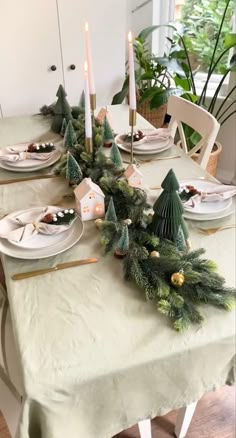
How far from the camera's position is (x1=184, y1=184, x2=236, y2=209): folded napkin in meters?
1.14

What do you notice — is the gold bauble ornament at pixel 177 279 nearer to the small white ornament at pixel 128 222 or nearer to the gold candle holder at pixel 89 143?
the small white ornament at pixel 128 222

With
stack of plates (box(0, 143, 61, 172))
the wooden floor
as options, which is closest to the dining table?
stack of plates (box(0, 143, 61, 172))

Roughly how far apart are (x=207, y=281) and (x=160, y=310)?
13 cm

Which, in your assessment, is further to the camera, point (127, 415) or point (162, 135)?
point (162, 135)

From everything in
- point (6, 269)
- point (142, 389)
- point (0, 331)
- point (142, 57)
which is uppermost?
point (142, 57)

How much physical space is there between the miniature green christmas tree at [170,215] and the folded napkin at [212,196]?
0.17m

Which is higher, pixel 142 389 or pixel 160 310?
pixel 160 310

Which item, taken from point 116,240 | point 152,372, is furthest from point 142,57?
point 152,372

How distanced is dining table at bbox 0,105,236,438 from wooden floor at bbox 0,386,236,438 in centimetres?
61

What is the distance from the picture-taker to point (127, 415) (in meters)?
0.82

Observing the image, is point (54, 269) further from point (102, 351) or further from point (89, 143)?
point (89, 143)

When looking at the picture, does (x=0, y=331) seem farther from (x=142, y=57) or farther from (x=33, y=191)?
(x=142, y=57)

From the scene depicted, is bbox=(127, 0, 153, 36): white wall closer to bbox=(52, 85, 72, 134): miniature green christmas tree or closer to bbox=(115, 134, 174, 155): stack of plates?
bbox=(52, 85, 72, 134): miniature green christmas tree

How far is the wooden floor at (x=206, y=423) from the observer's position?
1.36 metres
